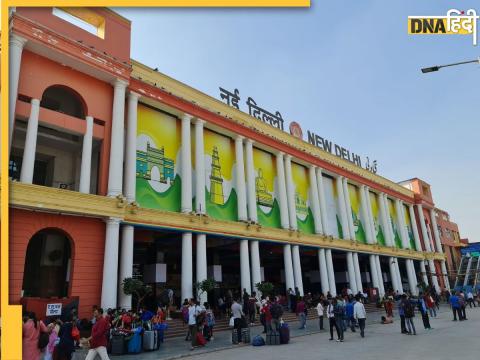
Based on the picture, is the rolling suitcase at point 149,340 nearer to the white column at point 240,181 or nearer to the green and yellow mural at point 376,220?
the white column at point 240,181

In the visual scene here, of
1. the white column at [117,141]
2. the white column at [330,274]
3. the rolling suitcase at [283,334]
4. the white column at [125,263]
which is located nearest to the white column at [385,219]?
the white column at [330,274]

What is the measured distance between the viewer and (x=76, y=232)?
19.5 metres

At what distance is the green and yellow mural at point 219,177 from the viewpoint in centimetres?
2784

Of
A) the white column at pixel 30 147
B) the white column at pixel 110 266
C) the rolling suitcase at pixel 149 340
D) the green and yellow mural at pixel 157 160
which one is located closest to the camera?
the rolling suitcase at pixel 149 340

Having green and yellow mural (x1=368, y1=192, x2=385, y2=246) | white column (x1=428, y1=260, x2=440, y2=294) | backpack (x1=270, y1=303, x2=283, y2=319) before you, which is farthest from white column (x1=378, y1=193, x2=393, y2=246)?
backpack (x1=270, y1=303, x2=283, y2=319)

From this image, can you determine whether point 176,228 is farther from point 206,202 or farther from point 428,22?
point 428,22

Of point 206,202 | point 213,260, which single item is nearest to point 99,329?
point 206,202

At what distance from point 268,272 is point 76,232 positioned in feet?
89.4

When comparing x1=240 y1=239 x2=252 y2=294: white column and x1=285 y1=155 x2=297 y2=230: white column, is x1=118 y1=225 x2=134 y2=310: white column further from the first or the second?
x1=285 y1=155 x2=297 y2=230: white column

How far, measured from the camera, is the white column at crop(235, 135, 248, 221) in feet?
95.7

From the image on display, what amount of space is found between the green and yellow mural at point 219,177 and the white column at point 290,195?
6482 mm

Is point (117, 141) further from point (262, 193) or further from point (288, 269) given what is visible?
point (288, 269)

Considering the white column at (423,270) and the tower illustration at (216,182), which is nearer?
the tower illustration at (216,182)

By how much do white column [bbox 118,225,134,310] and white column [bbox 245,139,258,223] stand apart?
1073 cm
